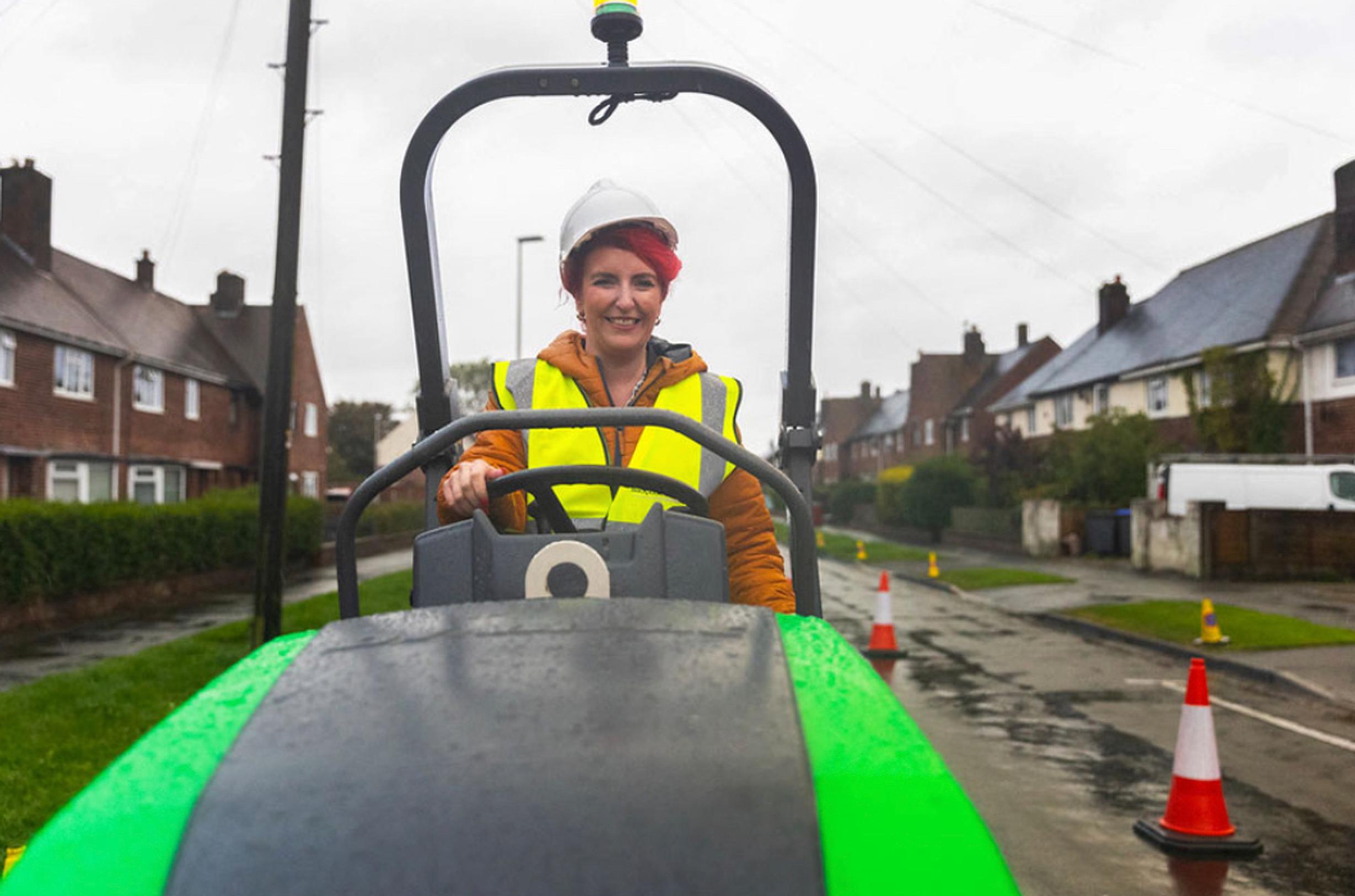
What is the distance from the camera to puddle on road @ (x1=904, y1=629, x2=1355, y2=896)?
5.24 metres

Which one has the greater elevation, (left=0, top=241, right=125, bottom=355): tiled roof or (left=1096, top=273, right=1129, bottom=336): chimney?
(left=1096, top=273, right=1129, bottom=336): chimney

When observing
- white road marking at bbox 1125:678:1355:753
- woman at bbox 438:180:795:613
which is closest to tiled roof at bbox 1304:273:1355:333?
white road marking at bbox 1125:678:1355:753

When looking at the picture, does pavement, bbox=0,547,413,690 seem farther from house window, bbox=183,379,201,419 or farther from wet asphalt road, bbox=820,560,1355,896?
house window, bbox=183,379,201,419

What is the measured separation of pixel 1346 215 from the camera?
3073cm

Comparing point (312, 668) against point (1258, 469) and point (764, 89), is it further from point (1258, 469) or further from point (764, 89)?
point (1258, 469)

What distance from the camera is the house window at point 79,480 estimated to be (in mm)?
27172

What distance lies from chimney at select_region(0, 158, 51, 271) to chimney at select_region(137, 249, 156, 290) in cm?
787

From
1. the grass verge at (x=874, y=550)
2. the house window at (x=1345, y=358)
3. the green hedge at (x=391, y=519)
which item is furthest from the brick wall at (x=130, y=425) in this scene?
the house window at (x=1345, y=358)

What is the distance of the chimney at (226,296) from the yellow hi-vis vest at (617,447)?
140ft

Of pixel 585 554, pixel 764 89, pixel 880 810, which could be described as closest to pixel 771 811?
pixel 880 810

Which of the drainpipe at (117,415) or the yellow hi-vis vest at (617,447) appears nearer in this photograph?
the yellow hi-vis vest at (617,447)

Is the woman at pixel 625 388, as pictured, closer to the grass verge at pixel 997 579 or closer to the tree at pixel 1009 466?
the grass verge at pixel 997 579

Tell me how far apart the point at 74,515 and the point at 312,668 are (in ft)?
55.7

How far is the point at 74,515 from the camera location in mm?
16609
